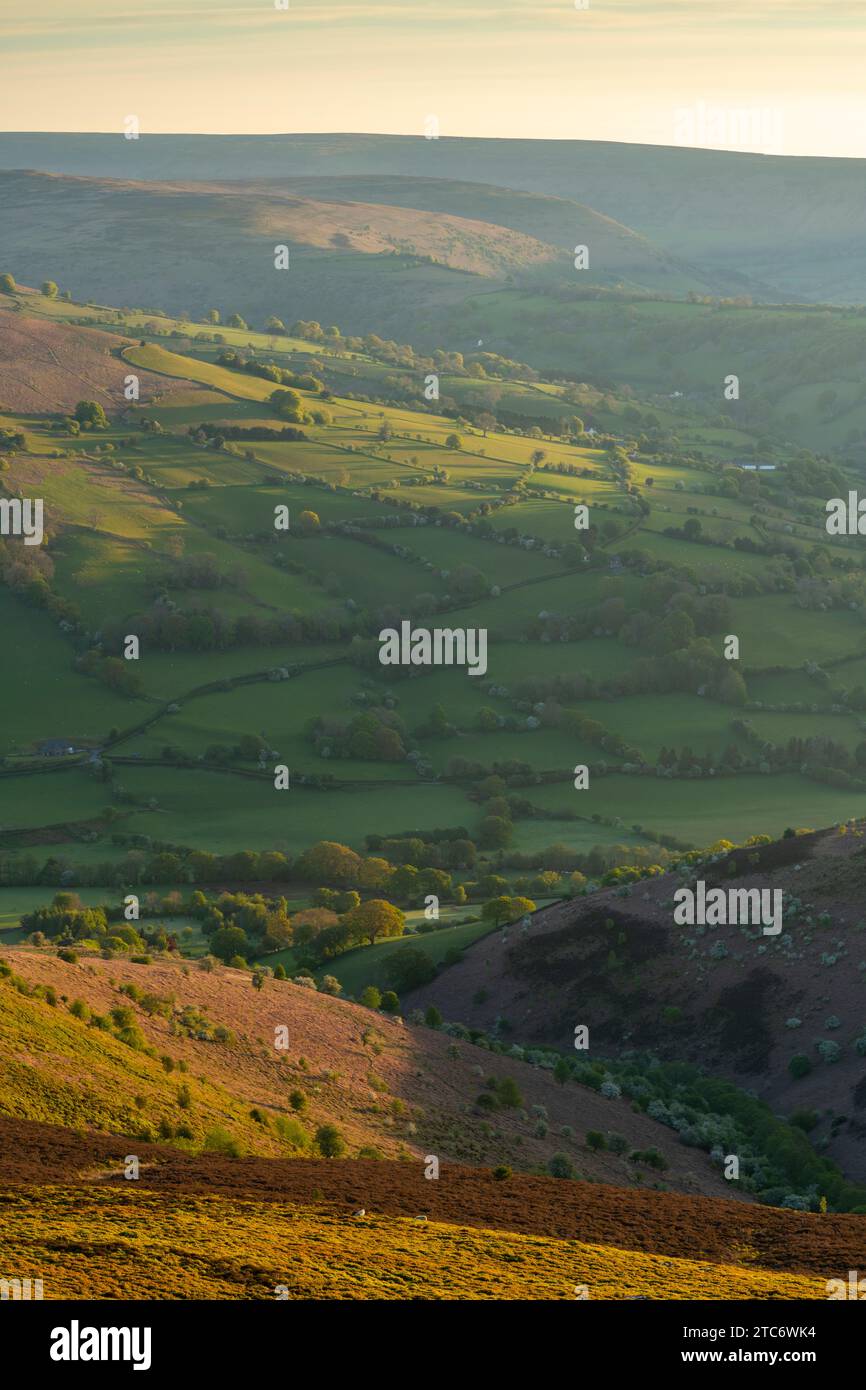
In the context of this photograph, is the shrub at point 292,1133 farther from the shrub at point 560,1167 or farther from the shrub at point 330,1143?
the shrub at point 560,1167

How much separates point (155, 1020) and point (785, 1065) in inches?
1020

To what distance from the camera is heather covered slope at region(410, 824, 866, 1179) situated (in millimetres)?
66000

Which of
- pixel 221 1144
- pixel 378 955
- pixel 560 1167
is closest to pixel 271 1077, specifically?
pixel 221 1144

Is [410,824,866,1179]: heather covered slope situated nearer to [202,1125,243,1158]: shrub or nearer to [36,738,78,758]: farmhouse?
[202,1125,243,1158]: shrub

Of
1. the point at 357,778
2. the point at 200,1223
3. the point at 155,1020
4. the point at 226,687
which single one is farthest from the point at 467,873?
the point at 200,1223

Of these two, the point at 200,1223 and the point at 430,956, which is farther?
the point at 430,956

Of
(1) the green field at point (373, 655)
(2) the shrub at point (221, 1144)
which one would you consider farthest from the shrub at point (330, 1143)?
(1) the green field at point (373, 655)

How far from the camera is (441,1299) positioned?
1230 inches

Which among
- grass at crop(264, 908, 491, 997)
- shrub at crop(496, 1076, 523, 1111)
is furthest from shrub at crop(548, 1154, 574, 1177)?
grass at crop(264, 908, 491, 997)

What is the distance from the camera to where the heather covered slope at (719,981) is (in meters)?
66.0

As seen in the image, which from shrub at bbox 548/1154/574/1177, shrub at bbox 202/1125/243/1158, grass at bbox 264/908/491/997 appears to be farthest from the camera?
grass at bbox 264/908/491/997

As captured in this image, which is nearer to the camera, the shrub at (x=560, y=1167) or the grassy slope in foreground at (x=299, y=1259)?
the grassy slope in foreground at (x=299, y=1259)

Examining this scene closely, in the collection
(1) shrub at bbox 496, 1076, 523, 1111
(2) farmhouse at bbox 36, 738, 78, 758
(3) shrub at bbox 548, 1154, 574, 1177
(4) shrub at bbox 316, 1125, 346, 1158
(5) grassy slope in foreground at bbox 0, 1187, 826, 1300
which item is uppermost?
(2) farmhouse at bbox 36, 738, 78, 758

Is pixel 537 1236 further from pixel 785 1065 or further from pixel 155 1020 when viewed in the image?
pixel 785 1065
